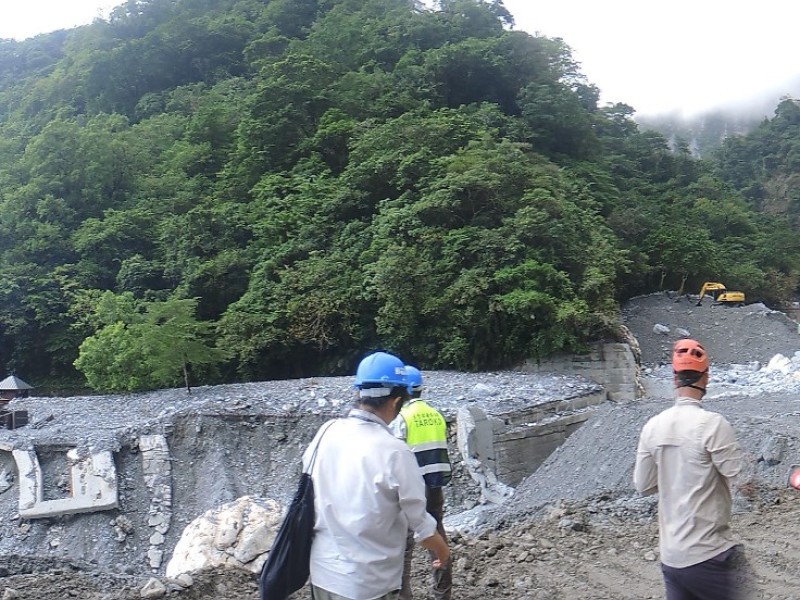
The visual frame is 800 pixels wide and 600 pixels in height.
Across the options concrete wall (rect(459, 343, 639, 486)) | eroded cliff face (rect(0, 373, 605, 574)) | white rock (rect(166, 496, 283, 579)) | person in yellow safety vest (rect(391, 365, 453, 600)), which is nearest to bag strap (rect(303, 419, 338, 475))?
person in yellow safety vest (rect(391, 365, 453, 600))

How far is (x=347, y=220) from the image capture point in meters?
19.5

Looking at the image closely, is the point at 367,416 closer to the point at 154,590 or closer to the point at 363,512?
the point at 363,512

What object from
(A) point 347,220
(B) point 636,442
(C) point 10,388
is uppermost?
(A) point 347,220

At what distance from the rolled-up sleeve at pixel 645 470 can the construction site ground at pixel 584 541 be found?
1.65ft

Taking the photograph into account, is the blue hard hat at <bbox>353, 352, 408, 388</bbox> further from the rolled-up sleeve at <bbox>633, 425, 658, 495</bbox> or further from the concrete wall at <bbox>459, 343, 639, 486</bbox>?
the concrete wall at <bbox>459, 343, 639, 486</bbox>

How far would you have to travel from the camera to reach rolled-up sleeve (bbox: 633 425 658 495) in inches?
112

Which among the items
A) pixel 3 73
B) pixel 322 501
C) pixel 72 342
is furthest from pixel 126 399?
pixel 3 73

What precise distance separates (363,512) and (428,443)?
212 centimetres

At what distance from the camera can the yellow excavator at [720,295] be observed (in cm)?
2655

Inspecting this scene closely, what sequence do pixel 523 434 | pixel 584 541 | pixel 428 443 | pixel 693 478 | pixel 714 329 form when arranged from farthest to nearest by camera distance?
pixel 714 329
pixel 523 434
pixel 584 541
pixel 428 443
pixel 693 478

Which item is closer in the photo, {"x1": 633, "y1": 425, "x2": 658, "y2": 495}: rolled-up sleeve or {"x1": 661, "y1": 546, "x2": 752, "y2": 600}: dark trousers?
{"x1": 661, "y1": 546, "x2": 752, "y2": 600}: dark trousers

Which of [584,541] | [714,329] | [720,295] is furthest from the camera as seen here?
[720,295]

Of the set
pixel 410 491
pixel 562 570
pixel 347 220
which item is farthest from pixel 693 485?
pixel 347 220

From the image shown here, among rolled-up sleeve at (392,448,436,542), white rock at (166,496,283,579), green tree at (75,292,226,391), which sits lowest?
white rock at (166,496,283,579)
